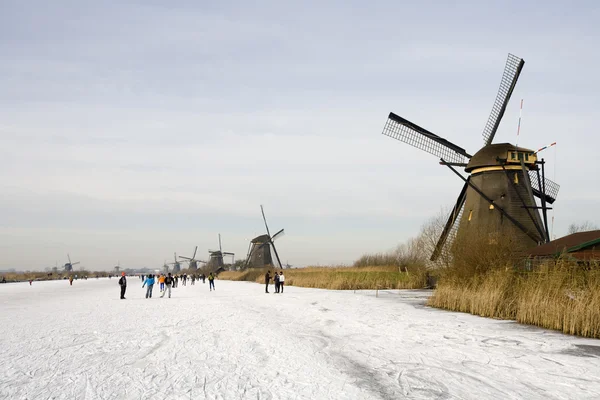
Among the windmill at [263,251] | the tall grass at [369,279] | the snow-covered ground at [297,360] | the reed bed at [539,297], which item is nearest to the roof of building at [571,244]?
the reed bed at [539,297]

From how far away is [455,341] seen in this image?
9.70m

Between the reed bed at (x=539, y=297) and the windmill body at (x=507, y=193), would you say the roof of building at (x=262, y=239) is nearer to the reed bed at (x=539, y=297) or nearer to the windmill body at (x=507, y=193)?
the windmill body at (x=507, y=193)

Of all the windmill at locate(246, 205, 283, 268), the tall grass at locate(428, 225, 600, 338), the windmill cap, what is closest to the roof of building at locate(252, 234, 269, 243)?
the windmill at locate(246, 205, 283, 268)

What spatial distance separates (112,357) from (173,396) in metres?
3.03

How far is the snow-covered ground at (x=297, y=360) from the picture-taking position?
611 cm

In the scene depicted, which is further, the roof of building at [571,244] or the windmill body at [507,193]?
the windmill body at [507,193]

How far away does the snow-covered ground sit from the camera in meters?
6.11

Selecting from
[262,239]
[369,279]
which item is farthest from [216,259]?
[369,279]

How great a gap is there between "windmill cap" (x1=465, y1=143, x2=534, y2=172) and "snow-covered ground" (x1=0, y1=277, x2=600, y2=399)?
1433cm

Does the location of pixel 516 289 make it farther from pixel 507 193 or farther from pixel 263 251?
pixel 263 251

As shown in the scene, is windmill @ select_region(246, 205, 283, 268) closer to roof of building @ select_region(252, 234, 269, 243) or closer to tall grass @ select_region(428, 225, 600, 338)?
roof of building @ select_region(252, 234, 269, 243)

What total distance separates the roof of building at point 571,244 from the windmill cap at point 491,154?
5.80m

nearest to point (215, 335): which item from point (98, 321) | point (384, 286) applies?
point (98, 321)

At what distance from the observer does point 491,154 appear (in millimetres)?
25953
